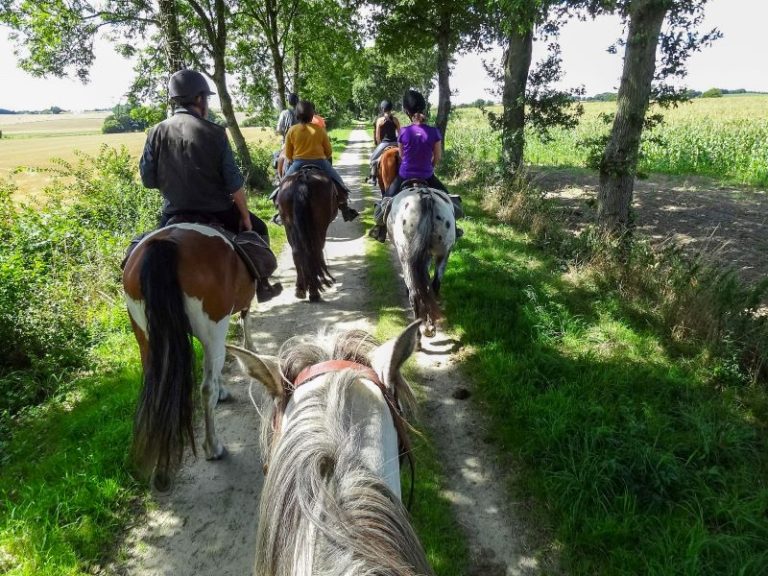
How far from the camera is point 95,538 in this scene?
277cm

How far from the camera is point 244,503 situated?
10.0 feet

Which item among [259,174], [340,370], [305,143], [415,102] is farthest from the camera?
[259,174]

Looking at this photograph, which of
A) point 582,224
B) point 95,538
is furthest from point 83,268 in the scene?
point 582,224

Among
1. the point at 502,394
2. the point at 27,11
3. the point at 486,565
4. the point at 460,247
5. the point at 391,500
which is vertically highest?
the point at 27,11

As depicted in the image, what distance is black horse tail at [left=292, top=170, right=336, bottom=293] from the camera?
19.5 ft

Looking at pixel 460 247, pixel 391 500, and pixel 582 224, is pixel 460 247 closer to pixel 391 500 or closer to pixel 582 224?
pixel 582 224

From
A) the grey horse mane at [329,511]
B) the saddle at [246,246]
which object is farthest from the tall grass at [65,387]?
the grey horse mane at [329,511]

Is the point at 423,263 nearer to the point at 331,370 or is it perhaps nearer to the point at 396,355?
the point at 396,355

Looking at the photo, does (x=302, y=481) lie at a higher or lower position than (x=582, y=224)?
higher

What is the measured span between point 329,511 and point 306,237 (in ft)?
17.1

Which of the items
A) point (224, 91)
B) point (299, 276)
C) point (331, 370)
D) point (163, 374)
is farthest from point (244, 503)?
point (224, 91)

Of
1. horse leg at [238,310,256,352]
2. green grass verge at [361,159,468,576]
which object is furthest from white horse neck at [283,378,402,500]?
horse leg at [238,310,256,352]

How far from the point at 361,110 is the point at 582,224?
245 feet

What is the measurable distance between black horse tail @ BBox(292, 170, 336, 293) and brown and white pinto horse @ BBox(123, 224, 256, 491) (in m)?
2.69
